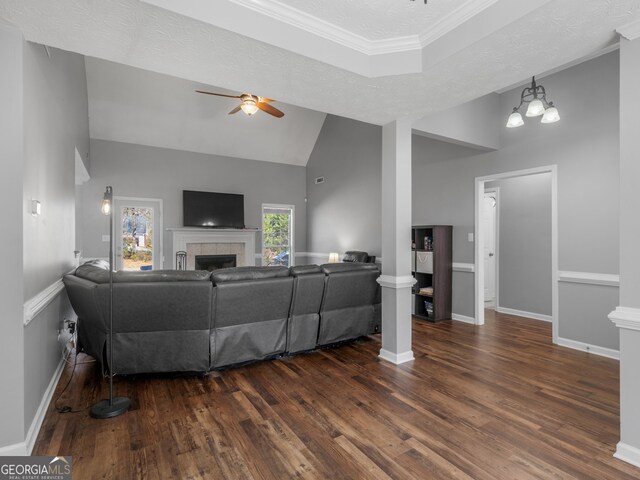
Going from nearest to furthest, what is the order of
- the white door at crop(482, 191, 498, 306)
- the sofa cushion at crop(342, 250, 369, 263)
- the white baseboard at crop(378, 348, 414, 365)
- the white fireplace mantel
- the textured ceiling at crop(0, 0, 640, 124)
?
the textured ceiling at crop(0, 0, 640, 124) < the white baseboard at crop(378, 348, 414, 365) < the white door at crop(482, 191, 498, 306) < the sofa cushion at crop(342, 250, 369, 263) < the white fireplace mantel

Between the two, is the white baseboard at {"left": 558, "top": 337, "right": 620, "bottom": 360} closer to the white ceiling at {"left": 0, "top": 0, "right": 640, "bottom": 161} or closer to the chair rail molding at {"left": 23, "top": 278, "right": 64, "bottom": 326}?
the white ceiling at {"left": 0, "top": 0, "right": 640, "bottom": 161}

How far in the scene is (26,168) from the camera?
6.66 feet

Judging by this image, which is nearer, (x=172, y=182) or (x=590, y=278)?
(x=590, y=278)

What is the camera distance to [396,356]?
3.47 metres

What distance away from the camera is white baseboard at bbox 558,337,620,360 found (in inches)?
143

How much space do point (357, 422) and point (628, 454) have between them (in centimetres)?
153

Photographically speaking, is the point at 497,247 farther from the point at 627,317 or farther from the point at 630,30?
the point at 630,30

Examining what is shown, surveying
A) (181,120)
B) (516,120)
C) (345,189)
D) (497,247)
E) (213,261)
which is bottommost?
(213,261)

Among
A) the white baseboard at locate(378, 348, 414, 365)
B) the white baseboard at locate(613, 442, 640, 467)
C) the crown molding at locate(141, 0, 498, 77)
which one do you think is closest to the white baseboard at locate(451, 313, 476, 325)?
the white baseboard at locate(378, 348, 414, 365)

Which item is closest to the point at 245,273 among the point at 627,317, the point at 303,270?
the point at 303,270

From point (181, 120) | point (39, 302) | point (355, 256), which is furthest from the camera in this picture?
point (181, 120)

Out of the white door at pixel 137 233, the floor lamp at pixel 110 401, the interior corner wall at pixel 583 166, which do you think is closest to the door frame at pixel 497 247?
the interior corner wall at pixel 583 166

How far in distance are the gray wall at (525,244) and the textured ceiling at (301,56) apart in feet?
10.2

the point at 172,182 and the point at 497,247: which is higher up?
the point at 172,182
